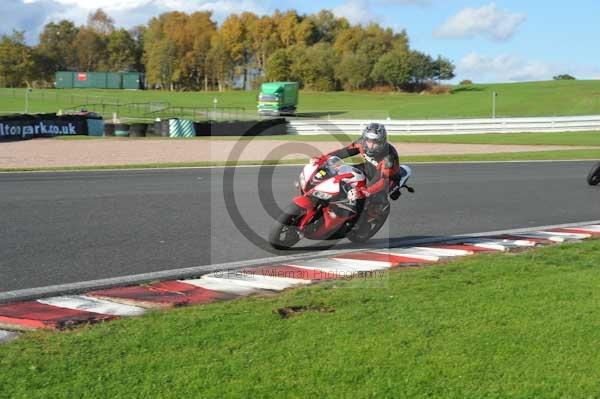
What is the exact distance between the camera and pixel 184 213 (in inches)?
432

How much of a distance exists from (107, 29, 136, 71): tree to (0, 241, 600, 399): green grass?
13043 centimetres

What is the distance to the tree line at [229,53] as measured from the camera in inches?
4026

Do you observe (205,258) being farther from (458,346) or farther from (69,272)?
(458,346)

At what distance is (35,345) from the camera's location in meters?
4.50

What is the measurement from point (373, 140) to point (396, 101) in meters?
79.9

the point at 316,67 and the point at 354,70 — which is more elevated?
the point at 316,67

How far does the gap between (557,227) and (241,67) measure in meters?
116

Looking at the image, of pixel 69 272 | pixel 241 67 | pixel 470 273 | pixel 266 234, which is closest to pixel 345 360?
pixel 470 273

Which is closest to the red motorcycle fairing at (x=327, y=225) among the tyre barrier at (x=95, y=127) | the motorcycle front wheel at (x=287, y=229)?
the motorcycle front wheel at (x=287, y=229)

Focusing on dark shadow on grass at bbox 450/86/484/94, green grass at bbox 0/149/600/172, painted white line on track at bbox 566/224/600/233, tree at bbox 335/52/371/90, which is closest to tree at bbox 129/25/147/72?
tree at bbox 335/52/371/90

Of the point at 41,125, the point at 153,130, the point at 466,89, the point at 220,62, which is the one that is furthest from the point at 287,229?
the point at 220,62

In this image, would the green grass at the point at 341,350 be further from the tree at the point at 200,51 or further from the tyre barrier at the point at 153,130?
the tree at the point at 200,51

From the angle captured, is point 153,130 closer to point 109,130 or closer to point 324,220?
point 109,130

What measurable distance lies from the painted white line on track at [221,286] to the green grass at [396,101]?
4681cm
